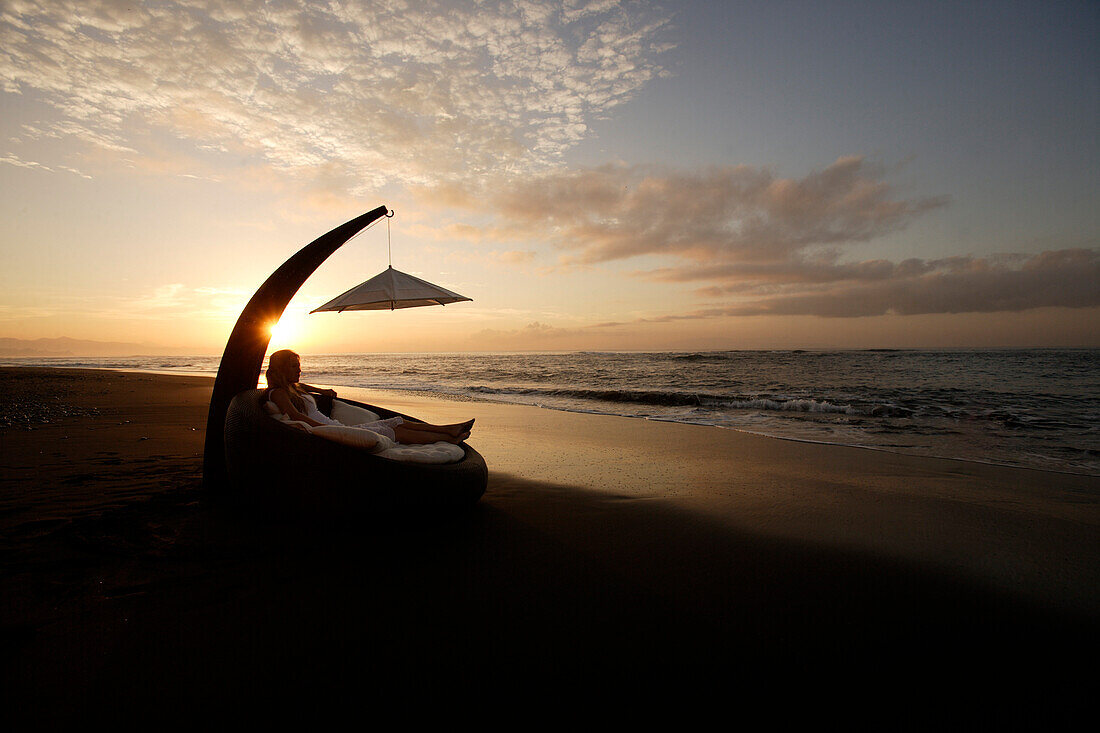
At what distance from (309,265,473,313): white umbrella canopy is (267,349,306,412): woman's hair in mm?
1540

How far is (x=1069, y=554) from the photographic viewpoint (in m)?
3.99

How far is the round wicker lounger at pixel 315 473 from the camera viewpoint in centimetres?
387

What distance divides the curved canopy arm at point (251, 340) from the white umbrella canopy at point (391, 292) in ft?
3.13

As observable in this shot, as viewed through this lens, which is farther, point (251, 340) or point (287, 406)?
point (251, 340)

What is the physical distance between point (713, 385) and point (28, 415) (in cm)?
2248

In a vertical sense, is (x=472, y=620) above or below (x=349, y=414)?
below

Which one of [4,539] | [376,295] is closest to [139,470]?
[4,539]

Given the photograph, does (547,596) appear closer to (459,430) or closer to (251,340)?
(459,430)

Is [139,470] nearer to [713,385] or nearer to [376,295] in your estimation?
[376,295]

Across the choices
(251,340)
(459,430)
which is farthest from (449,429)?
(251,340)

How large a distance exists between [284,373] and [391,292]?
6.23ft

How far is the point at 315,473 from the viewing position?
12.8ft

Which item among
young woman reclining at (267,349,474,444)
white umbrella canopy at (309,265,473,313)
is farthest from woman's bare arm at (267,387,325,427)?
white umbrella canopy at (309,265,473,313)

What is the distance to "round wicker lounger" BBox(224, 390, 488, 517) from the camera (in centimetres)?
387
